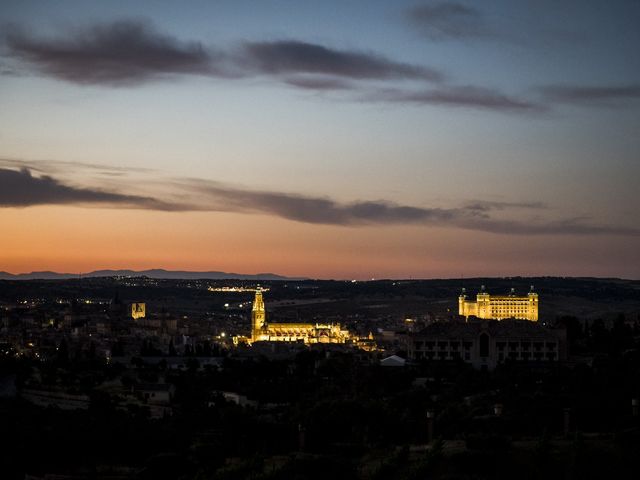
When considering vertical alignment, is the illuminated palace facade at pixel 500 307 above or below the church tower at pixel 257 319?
above

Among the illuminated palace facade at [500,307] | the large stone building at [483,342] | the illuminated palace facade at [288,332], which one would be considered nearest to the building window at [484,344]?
the large stone building at [483,342]

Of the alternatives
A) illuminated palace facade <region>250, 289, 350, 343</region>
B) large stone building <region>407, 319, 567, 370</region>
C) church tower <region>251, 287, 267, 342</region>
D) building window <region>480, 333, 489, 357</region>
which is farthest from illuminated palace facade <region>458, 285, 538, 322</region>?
building window <region>480, 333, 489, 357</region>

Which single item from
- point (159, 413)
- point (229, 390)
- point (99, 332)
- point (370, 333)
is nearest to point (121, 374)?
point (229, 390)

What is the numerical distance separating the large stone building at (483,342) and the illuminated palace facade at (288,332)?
58.3 m

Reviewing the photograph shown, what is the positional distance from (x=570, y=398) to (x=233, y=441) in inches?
507

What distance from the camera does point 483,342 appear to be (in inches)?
3327

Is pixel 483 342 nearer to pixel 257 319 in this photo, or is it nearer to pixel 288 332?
pixel 288 332

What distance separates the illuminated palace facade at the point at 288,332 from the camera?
147 metres

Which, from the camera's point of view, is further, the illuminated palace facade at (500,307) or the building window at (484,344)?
the illuminated palace facade at (500,307)

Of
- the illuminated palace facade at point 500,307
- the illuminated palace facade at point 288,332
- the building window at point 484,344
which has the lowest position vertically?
the illuminated palace facade at point 288,332

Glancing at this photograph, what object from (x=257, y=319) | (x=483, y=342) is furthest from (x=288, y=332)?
(x=483, y=342)

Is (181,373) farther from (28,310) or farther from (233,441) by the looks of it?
(28,310)

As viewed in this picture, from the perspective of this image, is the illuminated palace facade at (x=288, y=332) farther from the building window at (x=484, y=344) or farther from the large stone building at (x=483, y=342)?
the building window at (x=484, y=344)

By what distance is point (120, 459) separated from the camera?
114ft
